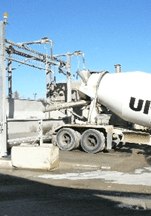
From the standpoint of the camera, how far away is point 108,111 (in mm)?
12109

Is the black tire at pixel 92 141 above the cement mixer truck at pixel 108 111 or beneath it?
beneath

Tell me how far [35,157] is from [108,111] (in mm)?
5079

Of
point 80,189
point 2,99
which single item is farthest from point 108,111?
point 80,189

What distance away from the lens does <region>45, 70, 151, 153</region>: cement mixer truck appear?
33.3 feet

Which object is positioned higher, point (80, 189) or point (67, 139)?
point (67, 139)

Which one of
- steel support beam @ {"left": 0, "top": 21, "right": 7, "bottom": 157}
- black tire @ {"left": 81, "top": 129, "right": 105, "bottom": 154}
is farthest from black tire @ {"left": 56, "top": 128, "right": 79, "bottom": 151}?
steel support beam @ {"left": 0, "top": 21, "right": 7, "bottom": 157}

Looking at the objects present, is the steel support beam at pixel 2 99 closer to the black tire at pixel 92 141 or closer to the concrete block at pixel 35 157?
the concrete block at pixel 35 157

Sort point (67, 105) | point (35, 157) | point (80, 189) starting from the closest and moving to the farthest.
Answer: point (80, 189) → point (35, 157) → point (67, 105)

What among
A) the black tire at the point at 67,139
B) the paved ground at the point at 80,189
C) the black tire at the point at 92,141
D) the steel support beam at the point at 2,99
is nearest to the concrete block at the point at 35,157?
the paved ground at the point at 80,189

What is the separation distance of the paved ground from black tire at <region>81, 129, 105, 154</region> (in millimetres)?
1646

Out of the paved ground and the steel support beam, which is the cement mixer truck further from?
the steel support beam

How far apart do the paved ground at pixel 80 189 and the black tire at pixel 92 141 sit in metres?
1.65

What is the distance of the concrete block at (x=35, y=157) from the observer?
7930 mm

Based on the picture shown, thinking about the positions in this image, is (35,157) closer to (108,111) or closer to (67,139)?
(67,139)
